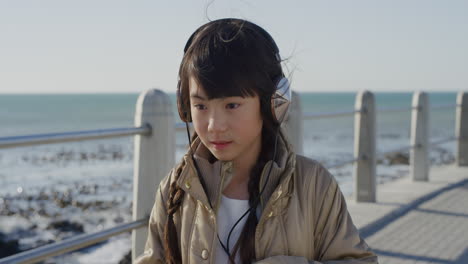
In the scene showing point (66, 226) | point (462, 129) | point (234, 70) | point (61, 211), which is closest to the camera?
point (234, 70)

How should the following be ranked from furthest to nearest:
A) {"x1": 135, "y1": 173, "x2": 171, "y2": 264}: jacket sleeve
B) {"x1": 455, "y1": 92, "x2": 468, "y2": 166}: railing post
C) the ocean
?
1. the ocean
2. {"x1": 455, "y1": 92, "x2": 468, "y2": 166}: railing post
3. {"x1": 135, "y1": 173, "x2": 171, "y2": 264}: jacket sleeve

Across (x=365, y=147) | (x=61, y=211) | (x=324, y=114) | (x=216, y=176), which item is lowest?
(x=61, y=211)

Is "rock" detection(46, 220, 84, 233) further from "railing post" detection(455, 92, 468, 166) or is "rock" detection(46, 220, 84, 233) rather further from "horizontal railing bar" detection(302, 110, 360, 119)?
"railing post" detection(455, 92, 468, 166)

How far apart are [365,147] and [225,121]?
464 centimetres

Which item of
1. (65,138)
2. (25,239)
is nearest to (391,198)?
(65,138)

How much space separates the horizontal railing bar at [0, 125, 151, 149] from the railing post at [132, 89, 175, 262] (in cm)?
5

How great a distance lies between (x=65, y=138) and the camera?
2867 mm

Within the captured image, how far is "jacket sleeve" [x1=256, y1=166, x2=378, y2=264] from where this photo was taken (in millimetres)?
1767

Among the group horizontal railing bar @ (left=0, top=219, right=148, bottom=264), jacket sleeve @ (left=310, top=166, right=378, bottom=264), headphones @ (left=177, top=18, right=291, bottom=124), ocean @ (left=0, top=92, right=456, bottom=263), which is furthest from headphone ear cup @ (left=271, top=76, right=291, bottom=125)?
ocean @ (left=0, top=92, right=456, bottom=263)

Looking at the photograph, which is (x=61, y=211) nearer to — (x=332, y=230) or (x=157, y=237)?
(x=157, y=237)

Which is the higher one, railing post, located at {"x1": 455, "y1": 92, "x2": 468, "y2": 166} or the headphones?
the headphones

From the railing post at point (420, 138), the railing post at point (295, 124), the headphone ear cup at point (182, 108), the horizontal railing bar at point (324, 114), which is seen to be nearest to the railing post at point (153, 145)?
the headphone ear cup at point (182, 108)

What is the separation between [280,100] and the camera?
182cm

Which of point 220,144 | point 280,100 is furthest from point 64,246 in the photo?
point 280,100
